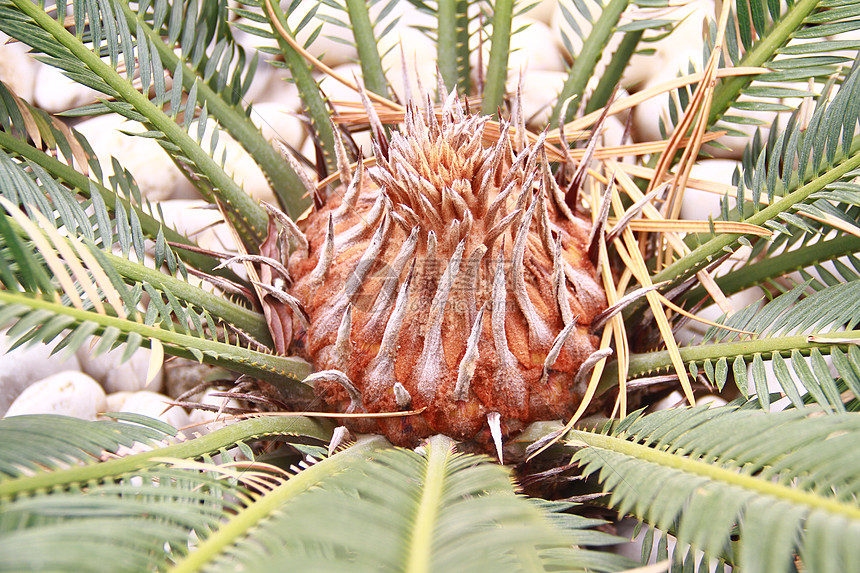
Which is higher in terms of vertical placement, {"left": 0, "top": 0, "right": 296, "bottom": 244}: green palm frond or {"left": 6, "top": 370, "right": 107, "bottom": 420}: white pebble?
{"left": 0, "top": 0, "right": 296, "bottom": 244}: green palm frond

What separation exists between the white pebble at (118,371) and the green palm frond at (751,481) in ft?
2.63

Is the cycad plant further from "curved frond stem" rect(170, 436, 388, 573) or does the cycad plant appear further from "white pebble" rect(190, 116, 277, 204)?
"white pebble" rect(190, 116, 277, 204)

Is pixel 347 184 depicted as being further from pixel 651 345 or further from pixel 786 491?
pixel 786 491

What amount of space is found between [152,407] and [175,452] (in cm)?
51

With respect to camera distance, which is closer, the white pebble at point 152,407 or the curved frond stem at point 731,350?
the curved frond stem at point 731,350

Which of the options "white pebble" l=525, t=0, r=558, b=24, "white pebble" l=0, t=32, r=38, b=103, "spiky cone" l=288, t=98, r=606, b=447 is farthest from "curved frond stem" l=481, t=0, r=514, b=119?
"white pebble" l=0, t=32, r=38, b=103

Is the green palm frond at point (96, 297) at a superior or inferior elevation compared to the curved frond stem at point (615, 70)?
inferior

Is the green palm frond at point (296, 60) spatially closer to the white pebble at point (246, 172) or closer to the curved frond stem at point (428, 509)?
the white pebble at point (246, 172)

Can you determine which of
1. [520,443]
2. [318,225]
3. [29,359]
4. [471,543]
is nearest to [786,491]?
[471,543]

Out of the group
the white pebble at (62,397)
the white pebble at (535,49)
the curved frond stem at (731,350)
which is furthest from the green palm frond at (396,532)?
the white pebble at (535,49)

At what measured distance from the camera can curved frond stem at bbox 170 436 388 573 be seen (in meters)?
0.40

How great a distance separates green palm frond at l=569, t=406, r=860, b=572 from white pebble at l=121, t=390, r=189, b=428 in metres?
0.66

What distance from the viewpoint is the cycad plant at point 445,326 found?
17.0 inches

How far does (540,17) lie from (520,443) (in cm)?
112
